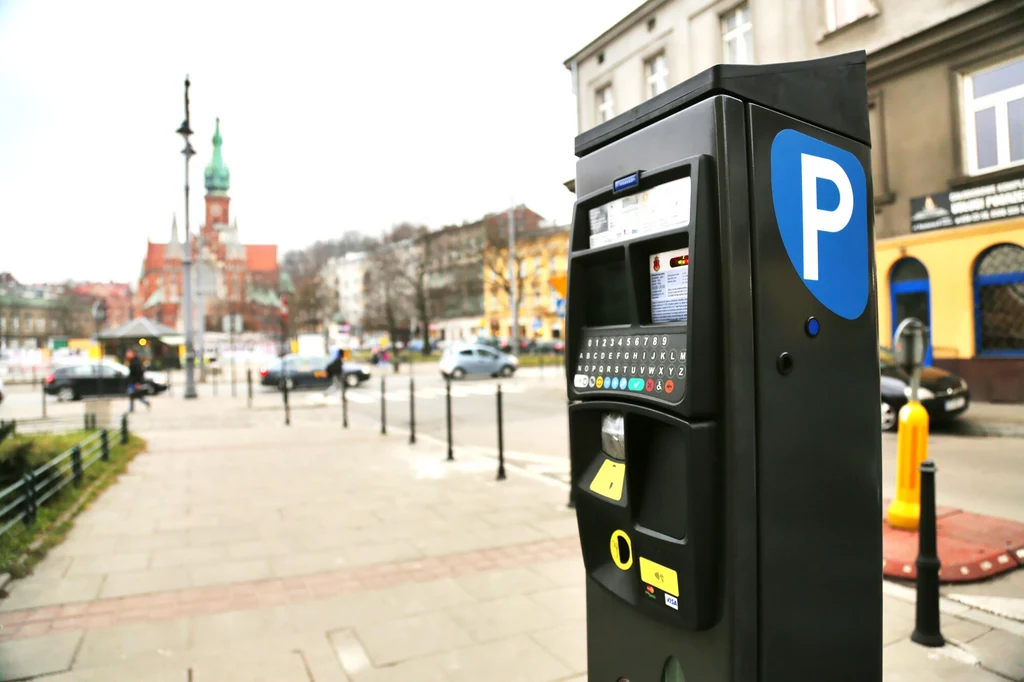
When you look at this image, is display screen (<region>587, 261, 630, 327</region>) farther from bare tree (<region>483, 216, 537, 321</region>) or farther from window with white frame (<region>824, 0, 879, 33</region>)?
bare tree (<region>483, 216, 537, 321</region>)

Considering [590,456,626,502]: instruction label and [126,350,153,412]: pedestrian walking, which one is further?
[126,350,153,412]: pedestrian walking

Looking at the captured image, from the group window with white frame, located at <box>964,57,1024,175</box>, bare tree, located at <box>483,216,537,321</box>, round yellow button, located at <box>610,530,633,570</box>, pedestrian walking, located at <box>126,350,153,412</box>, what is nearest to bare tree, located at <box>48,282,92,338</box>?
round yellow button, located at <box>610,530,633,570</box>

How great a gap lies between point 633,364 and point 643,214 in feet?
1.43

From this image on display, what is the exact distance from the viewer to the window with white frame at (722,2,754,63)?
9.93 ft

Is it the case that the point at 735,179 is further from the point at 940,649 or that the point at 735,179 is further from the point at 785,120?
the point at 940,649

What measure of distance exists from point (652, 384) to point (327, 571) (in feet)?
11.5

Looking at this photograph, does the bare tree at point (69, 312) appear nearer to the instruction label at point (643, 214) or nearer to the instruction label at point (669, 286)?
the instruction label at point (643, 214)

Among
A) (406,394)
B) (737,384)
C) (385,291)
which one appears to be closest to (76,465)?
(737,384)

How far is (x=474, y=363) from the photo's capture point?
1204 inches

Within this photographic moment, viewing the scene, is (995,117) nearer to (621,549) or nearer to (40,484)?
(621,549)

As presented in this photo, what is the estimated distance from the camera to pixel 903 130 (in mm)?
2756

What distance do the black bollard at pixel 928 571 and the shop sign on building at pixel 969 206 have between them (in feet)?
3.64

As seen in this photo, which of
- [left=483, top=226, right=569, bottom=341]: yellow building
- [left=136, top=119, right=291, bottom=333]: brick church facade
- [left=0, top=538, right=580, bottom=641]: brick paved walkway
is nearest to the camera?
[left=0, top=538, right=580, bottom=641]: brick paved walkway

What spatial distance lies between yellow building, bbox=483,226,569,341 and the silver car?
698 centimetres
